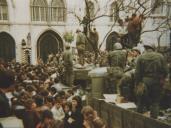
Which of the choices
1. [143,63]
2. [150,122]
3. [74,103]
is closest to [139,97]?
[143,63]

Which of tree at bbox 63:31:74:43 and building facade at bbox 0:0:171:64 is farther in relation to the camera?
building facade at bbox 0:0:171:64

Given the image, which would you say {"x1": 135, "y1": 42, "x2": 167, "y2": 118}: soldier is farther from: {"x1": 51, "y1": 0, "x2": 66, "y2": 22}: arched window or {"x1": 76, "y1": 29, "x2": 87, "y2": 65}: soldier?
{"x1": 51, "y1": 0, "x2": 66, "y2": 22}: arched window

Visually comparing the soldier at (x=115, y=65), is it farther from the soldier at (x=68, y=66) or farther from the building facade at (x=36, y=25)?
the building facade at (x=36, y=25)

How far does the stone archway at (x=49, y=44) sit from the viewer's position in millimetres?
35344

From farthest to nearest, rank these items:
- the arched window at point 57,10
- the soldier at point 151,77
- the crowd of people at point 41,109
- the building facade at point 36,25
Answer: the arched window at point 57,10 < the building facade at point 36,25 < the soldier at point 151,77 < the crowd of people at point 41,109

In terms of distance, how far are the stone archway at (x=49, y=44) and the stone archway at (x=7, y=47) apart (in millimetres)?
2360

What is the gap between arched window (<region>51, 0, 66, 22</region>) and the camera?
35.5 metres

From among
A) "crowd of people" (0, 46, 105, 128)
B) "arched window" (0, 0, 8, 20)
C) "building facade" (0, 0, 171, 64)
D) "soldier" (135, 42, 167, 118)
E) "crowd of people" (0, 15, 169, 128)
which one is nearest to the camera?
"crowd of people" (0, 46, 105, 128)

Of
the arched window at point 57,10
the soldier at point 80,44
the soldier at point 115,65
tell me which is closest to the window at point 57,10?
the arched window at point 57,10

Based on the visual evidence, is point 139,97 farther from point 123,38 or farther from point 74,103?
point 123,38

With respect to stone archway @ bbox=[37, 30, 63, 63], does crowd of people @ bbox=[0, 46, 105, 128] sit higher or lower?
lower

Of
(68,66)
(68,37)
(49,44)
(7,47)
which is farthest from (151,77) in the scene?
(49,44)

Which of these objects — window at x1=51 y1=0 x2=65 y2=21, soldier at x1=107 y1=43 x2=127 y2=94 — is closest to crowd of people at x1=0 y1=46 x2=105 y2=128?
soldier at x1=107 y1=43 x2=127 y2=94

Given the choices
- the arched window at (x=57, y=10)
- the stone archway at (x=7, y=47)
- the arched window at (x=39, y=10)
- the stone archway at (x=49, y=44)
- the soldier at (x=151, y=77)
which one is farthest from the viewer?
the arched window at (x=57, y=10)
